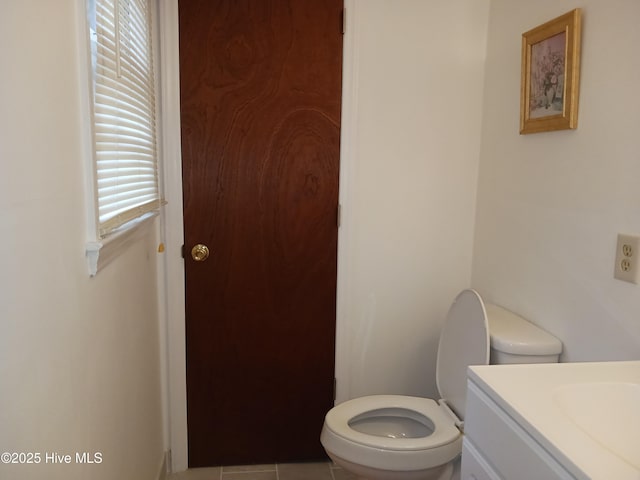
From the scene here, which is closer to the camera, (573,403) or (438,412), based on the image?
(573,403)

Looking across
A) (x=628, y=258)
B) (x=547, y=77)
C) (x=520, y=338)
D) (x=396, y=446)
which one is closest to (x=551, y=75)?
(x=547, y=77)

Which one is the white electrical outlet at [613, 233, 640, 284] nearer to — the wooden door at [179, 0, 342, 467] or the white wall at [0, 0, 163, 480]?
the wooden door at [179, 0, 342, 467]

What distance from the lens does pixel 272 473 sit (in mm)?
2209

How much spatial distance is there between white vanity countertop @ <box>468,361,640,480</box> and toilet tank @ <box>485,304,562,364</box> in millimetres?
390

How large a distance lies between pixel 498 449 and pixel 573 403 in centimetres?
19

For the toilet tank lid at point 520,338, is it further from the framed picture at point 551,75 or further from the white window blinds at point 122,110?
the white window blinds at point 122,110

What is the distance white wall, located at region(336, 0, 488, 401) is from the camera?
208cm

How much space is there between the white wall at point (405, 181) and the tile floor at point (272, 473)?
337mm

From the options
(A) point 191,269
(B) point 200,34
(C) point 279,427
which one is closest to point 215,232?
(A) point 191,269

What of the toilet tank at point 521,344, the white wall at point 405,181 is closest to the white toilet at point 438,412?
the toilet tank at point 521,344

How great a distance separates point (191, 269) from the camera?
211 cm

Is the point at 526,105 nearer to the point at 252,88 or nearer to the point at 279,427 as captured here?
the point at 252,88

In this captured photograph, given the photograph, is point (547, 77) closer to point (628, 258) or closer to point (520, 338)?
point (628, 258)

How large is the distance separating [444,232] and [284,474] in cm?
127
